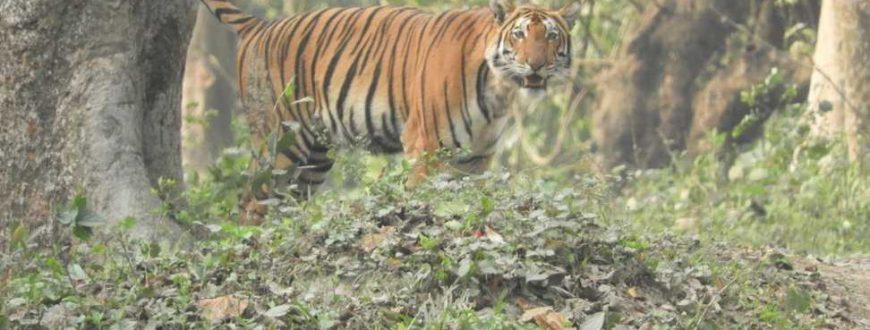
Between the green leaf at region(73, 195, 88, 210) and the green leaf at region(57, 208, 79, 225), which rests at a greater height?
the green leaf at region(73, 195, 88, 210)

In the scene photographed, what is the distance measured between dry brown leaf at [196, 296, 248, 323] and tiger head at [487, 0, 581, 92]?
3.83 metres

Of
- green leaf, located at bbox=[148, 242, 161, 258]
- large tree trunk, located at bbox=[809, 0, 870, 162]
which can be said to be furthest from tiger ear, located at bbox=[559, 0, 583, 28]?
green leaf, located at bbox=[148, 242, 161, 258]

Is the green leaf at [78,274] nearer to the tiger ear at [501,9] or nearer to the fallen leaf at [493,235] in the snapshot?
the fallen leaf at [493,235]

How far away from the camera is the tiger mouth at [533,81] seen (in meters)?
9.24

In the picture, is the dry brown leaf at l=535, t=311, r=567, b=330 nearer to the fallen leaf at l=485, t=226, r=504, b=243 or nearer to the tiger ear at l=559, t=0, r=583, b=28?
the fallen leaf at l=485, t=226, r=504, b=243

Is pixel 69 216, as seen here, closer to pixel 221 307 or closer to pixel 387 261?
pixel 221 307

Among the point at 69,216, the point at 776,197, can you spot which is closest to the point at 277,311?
the point at 69,216

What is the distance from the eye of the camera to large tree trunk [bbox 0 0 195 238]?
689 centimetres

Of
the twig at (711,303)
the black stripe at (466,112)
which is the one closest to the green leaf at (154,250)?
the twig at (711,303)

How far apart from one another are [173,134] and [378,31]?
2.70 meters

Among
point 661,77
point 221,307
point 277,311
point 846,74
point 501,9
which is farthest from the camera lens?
point 661,77

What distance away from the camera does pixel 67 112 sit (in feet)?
22.8

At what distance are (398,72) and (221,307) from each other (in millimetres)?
4387

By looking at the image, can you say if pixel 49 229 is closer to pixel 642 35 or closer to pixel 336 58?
pixel 336 58
